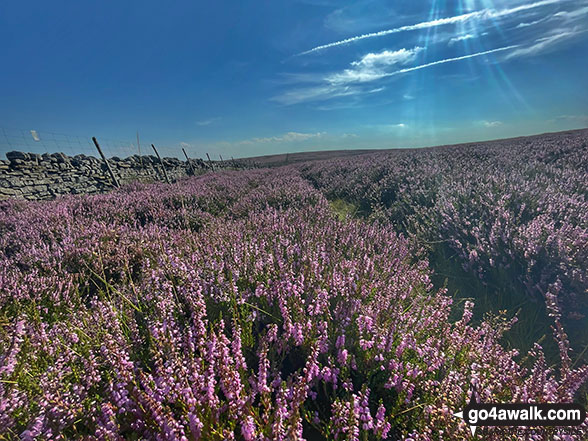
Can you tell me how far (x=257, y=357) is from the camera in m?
2.02

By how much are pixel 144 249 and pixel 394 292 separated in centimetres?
331

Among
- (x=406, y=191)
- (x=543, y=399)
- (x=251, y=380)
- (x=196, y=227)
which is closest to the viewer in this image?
(x=543, y=399)

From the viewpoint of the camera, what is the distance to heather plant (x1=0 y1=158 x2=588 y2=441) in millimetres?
1360

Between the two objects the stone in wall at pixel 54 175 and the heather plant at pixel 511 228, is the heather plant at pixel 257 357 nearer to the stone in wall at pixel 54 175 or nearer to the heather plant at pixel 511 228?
the heather plant at pixel 511 228

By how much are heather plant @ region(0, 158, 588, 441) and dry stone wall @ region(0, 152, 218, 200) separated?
831cm

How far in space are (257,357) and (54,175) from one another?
1418 centimetres

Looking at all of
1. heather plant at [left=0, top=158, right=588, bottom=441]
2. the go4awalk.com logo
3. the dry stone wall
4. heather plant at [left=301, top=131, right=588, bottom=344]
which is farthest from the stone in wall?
the go4awalk.com logo

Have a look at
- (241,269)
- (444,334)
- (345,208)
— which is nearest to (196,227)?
(241,269)

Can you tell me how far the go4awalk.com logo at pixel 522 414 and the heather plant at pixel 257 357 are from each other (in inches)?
1.6

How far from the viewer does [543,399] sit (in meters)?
1.45

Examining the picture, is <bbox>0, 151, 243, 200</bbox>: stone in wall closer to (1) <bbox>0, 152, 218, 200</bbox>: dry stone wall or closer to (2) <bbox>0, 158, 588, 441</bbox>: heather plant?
(1) <bbox>0, 152, 218, 200</bbox>: dry stone wall

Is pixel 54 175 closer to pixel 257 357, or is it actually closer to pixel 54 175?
pixel 54 175

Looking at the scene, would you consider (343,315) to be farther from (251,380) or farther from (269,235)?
(269,235)

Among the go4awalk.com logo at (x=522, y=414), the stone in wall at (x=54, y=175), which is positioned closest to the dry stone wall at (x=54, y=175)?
the stone in wall at (x=54, y=175)
